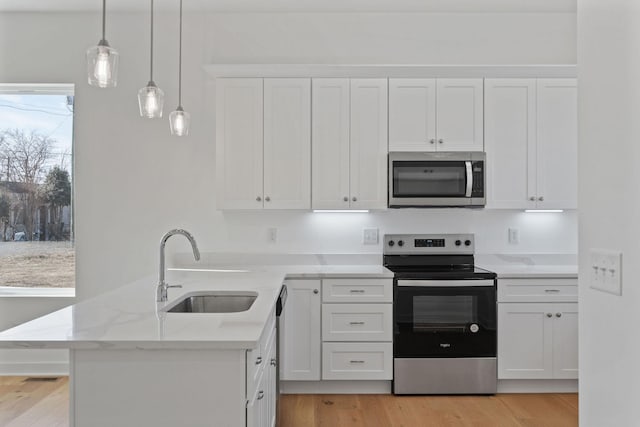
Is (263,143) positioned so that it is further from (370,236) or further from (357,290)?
(357,290)

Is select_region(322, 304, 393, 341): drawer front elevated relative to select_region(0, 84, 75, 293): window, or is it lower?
lower

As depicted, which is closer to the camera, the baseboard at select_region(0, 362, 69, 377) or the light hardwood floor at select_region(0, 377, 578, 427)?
the light hardwood floor at select_region(0, 377, 578, 427)

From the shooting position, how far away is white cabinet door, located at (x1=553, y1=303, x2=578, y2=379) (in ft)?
11.0

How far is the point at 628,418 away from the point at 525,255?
293cm

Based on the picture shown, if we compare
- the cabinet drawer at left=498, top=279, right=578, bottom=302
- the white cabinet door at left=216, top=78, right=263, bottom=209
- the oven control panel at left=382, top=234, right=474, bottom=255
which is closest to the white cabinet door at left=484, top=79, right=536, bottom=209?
the oven control panel at left=382, top=234, right=474, bottom=255

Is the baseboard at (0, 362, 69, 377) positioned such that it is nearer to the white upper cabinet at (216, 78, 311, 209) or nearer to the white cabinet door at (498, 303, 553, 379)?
the white upper cabinet at (216, 78, 311, 209)

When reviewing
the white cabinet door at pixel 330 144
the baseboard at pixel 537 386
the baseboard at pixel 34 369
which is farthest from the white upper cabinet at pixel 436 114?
the baseboard at pixel 34 369

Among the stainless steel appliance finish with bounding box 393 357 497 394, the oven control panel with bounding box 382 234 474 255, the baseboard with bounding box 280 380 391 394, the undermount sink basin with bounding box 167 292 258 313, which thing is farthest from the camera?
the oven control panel with bounding box 382 234 474 255

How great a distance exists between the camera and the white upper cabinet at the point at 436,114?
362cm

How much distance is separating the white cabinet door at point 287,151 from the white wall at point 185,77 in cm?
41

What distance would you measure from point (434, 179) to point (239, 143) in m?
1.48

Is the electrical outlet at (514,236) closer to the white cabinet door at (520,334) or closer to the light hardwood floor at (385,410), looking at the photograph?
the white cabinet door at (520,334)

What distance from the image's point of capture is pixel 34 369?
3.79m

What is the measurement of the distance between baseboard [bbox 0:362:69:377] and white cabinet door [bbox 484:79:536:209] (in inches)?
140
